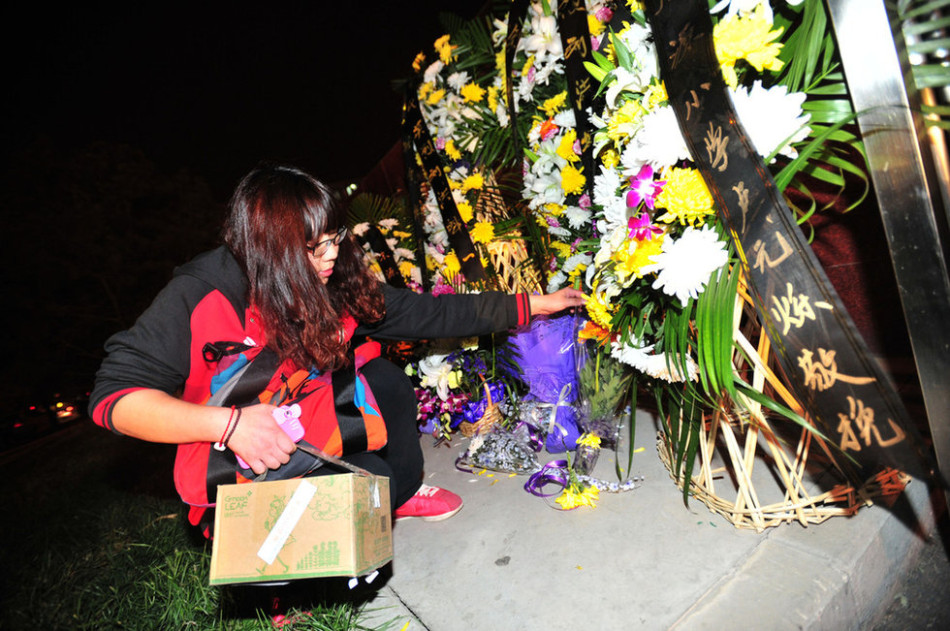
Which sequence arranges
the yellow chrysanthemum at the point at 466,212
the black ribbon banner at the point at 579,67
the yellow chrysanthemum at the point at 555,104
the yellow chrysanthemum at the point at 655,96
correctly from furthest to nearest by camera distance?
the yellow chrysanthemum at the point at 466,212 → the yellow chrysanthemum at the point at 555,104 → the black ribbon banner at the point at 579,67 → the yellow chrysanthemum at the point at 655,96

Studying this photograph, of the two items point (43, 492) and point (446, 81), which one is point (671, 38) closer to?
point (446, 81)

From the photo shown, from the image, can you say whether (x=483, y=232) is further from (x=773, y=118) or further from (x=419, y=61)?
(x=773, y=118)

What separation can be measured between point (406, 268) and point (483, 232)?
98 centimetres

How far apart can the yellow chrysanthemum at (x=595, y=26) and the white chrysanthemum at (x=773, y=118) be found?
86 cm

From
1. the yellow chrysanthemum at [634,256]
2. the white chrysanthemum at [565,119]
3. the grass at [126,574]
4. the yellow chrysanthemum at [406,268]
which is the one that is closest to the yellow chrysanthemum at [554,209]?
the white chrysanthemum at [565,119]

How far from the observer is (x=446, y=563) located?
5.72ft

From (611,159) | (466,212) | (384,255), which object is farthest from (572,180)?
(384,255)

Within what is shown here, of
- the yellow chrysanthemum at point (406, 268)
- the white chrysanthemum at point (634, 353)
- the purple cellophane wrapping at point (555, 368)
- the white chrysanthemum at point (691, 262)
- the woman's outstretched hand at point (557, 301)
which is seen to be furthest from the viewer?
the yellow chrysanthemum at point (406, 268)

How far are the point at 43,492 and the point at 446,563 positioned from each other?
4838mm

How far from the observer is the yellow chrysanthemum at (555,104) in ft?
6.77

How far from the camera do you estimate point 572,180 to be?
76.3 inches

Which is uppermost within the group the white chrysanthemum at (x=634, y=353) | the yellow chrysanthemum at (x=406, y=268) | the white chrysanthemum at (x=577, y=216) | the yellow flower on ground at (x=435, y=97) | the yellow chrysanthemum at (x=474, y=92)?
the yellow flower on ground at (x=435, y=97)

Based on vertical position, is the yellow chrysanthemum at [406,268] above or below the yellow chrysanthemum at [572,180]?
below

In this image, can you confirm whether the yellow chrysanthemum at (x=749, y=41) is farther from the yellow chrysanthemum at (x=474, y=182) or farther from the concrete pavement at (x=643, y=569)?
the yellow chrysanthemum at (x=474, y=182)
